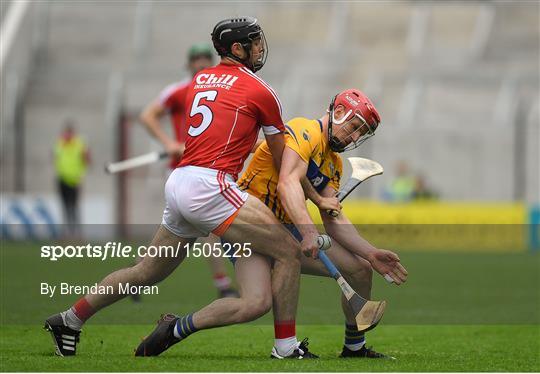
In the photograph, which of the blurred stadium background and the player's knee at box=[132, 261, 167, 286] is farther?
the blurred stadium background

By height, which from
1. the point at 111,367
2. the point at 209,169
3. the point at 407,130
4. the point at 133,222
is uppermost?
the point at 209,169

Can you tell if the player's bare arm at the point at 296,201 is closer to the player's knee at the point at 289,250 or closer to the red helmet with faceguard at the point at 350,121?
the player's knee at the point at 289,250

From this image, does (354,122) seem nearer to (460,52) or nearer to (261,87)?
(261,87)

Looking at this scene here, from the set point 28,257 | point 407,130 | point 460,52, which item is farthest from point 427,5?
point 28,257

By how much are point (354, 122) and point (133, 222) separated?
57.5 ft

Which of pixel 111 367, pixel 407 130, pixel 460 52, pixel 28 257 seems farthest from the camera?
pixel 460 52

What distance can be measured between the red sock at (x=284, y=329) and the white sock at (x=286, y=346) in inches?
1.0

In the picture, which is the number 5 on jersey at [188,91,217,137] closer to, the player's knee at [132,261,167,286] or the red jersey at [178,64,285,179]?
the red jersey at [178,64,285,179]

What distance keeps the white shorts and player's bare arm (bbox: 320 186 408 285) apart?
736 mm

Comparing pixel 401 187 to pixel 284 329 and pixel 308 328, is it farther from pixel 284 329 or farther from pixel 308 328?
pixel 284 329

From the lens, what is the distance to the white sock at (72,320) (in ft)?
25.9

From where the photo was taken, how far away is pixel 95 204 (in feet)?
82.2

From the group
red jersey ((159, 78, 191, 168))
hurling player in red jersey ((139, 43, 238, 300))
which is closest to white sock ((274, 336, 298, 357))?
hurling player in red jersey ((139, 43, 238, 300))

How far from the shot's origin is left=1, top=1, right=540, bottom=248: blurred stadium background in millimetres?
25188
